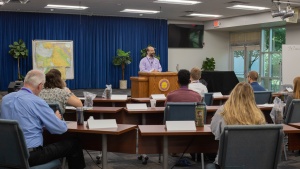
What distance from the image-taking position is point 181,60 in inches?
617

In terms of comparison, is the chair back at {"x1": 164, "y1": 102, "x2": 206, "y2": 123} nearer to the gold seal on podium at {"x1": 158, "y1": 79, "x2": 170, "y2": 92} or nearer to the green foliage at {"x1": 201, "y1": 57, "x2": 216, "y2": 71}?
the gold seal on podium at {"x1": 158, "y1": 79, "x2": 170, "y2": 92}

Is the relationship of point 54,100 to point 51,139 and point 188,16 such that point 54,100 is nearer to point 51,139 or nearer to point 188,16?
point 51,139

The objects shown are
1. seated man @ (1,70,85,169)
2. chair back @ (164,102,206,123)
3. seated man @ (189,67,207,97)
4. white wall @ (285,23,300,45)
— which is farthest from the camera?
white wall @ (285,23,300,45)

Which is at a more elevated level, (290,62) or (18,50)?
(18,50)

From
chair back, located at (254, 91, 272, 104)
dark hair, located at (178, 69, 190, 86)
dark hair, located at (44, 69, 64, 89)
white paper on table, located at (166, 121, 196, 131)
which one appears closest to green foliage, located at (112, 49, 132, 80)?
chair back, located at (254, 91, 272, 104)

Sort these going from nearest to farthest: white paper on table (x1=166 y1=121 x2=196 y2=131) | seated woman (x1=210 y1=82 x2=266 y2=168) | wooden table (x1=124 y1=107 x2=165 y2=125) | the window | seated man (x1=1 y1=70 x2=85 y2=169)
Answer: seated woman (x1=210 y1=82 x2=266 y2=168), seated man (x1=1 y1=70 x2=85 y2=169), white paper on table (x1=166 y1=121 x2=196 y2=131), wooden table (x1=124 y1=107 x2=165 y2=125), the window

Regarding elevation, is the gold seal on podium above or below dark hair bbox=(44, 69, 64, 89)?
below

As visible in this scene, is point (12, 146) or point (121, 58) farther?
point (121, 58)

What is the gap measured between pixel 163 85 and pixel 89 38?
24.2 ft

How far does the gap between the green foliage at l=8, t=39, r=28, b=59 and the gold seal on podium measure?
7023 millimetres

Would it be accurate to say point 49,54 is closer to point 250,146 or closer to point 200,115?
point 200,115

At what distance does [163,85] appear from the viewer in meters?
7.64

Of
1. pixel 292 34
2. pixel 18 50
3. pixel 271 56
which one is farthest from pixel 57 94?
pixel 271 56

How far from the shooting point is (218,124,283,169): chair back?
8.16ft
